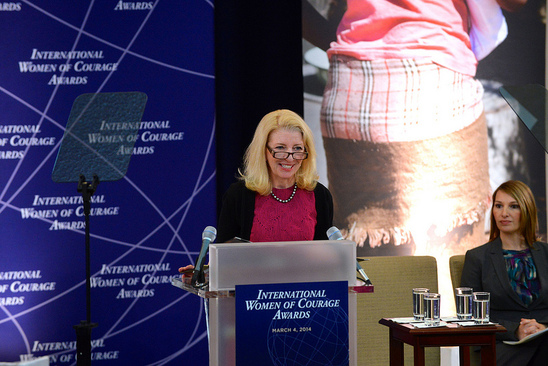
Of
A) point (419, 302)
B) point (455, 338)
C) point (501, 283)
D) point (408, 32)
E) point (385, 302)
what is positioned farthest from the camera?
point (408, 32)

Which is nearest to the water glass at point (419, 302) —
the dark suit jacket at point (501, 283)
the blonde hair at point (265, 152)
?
the blonde hair at point (265, 152)

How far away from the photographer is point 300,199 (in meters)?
2.72

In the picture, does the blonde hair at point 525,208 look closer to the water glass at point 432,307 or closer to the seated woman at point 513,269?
the seated woman at point 513,269

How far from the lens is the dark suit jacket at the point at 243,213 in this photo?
8.87 feet

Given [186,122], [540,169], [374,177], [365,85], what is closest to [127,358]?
[186,122]

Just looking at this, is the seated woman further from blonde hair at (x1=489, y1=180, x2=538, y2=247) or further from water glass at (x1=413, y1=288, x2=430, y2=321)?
water glass at (x1=413, y1=288, x2=430, y2=321)

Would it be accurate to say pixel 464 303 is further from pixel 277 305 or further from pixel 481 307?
pixel 277 305

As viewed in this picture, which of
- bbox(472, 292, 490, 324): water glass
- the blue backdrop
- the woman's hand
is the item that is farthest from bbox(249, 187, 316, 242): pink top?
the blue backdrop

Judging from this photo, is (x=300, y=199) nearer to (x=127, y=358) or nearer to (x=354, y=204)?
(x=354, y=204)

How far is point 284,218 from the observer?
8.79ft

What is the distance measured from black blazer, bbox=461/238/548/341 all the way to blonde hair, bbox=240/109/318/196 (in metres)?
1.16

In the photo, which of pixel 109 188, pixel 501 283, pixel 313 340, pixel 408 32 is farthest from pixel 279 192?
pixel 408 32

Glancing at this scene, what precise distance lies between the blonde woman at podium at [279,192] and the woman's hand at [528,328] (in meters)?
1.18

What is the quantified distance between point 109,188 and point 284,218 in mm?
1932
